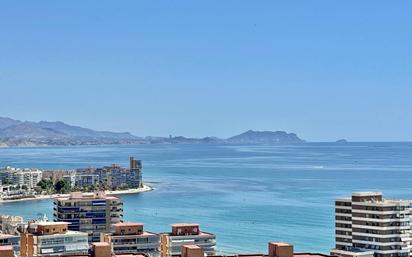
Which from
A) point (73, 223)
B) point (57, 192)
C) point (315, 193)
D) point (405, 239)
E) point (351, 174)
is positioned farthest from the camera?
point (351, 174)

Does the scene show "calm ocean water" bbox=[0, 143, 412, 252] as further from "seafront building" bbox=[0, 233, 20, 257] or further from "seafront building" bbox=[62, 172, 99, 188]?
"seafront building" bbox=[0, 233, 20, 257]

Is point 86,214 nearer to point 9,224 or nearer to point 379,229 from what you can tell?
point 9,224

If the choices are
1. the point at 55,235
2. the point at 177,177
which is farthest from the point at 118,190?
the point at 55,235

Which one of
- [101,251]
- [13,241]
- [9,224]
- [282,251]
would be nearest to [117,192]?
[9,224]

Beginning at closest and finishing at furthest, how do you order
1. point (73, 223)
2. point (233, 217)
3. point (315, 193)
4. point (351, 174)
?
1. point (73, 223)
2. point (233, 217)
3. point (315, 193)
4. point (351, 174)

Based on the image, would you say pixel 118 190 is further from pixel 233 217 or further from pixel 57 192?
pixel 233 217

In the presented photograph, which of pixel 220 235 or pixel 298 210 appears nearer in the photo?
pixel 220 235
